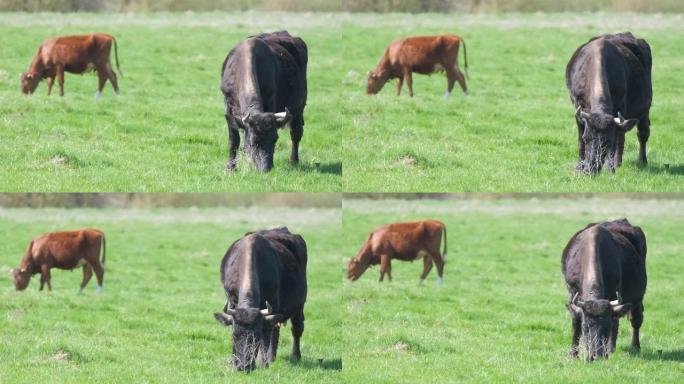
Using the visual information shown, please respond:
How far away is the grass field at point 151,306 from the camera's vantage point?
21172 mm

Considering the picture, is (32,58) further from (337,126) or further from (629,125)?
(629,125)

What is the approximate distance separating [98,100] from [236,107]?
20.9 feet

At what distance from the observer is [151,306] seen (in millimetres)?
25766

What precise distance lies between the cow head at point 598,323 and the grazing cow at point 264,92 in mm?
5875

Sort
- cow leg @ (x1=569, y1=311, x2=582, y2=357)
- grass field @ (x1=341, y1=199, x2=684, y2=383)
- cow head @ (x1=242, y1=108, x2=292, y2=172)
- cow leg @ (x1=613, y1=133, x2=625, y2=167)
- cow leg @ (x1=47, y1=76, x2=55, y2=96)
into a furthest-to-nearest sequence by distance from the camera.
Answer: cow leg @ (x1=47, y1=76, x2=55, y2=96)
cow leg @ (x1=613, y1=133, x2=625, y2=167)
cow head @ (x1=242, y1=108, x2=292, y2=172)
cow leg @ (x1=569, y1=311, x2=582, y2=357)
grass field @ (x1=341, y1=199, x2=684, y2=383)

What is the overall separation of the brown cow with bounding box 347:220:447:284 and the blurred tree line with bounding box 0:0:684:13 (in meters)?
12.3

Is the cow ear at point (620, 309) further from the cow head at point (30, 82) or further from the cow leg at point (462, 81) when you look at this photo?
the cow head at point (30, 82)

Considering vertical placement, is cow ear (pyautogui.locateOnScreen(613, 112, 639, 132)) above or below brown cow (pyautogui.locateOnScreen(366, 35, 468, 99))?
above

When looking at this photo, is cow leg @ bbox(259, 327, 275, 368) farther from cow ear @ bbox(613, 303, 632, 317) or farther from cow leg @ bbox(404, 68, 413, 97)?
cow leg @ bbox(404, 68, 413, 97)

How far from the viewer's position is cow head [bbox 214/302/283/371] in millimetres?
19734

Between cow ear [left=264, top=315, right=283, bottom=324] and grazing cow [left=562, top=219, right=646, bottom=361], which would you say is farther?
grazing cow [left=562, top=219, right=646, bottom=361]

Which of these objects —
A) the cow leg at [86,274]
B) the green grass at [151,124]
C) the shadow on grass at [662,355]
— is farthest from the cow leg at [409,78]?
the shadow on grass at [662,355]

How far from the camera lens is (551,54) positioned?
1334 inches

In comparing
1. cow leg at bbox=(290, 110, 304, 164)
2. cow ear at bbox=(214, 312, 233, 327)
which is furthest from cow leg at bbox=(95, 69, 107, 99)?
cow ear at bbox=(214, 312, 233, 327)
